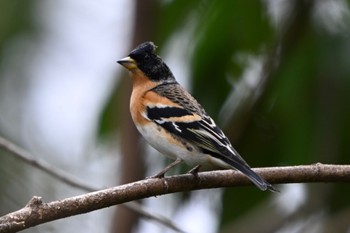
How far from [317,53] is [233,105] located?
0.62m

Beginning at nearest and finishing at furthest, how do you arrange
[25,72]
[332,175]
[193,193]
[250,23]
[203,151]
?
1. [332,175]
2. [203,151]
3. [250,23]
4. [193,193]
5. [25,72]

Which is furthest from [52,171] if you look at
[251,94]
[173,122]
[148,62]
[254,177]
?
[251,94]

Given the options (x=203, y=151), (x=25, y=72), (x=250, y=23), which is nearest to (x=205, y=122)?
(x=203, y=151)

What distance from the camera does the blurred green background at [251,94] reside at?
5203 mm

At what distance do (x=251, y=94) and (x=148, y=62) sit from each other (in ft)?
2.96

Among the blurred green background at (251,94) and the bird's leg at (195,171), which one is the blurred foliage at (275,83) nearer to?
the blurred green background at (251,94)

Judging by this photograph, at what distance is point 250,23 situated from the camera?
17.3 ft

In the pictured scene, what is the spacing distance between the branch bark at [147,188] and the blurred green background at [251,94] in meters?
1.18

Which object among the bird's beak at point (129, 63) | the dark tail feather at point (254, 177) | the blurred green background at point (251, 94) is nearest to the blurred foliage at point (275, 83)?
the blurred green background at point (251, 94)

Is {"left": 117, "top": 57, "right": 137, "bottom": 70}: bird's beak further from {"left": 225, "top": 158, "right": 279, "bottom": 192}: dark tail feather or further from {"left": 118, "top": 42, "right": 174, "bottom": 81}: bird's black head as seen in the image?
{"left": 225, "top": 158, "right": 279, "bottom": 192}: dark tail feather

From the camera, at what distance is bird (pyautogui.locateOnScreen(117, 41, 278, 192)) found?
163 inches

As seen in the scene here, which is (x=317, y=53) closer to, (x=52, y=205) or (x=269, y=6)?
(x=269, y=6)

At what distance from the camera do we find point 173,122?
4.45 meters

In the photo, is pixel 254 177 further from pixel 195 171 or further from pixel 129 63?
pixel 129 63
